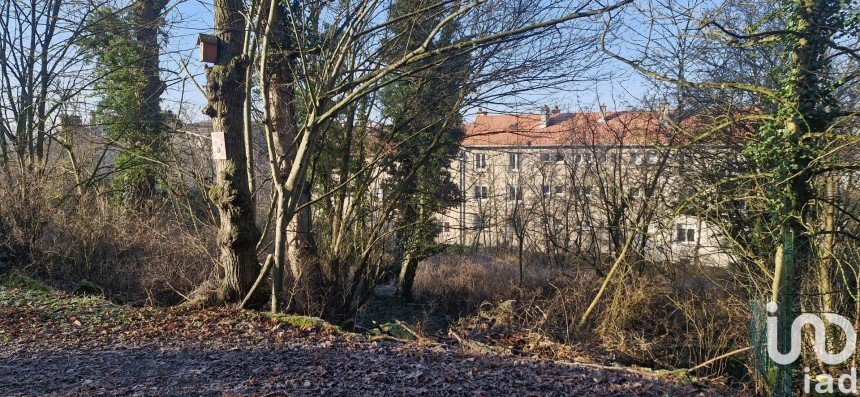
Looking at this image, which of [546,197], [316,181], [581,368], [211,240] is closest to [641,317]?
[581,368]

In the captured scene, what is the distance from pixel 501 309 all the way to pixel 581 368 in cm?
351

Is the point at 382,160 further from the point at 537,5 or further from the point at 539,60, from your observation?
the point at 537,5

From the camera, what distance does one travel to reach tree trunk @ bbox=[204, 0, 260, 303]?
8539mm

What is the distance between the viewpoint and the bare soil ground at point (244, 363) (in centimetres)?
572

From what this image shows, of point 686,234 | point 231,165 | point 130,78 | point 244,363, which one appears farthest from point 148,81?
point 686,234

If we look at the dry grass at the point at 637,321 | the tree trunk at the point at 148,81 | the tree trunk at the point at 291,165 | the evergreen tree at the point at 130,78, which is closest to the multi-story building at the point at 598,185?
the dry grass at the point at 637,321

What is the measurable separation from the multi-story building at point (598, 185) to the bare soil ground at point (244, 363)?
4.33 metres

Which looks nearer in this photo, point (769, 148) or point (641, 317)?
point (769, 148)

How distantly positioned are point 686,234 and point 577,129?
4733 mm

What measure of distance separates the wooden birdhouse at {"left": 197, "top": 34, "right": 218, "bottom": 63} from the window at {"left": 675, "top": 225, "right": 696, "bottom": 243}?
8.34 m

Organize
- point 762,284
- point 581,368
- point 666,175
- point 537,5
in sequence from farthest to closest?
point 666,175 → point 762,284 → point 537,5 → point 581,368

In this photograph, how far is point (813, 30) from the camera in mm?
7898

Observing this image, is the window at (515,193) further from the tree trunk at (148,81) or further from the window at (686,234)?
the tree trunk at (148,81)

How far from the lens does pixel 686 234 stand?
1256 cm
